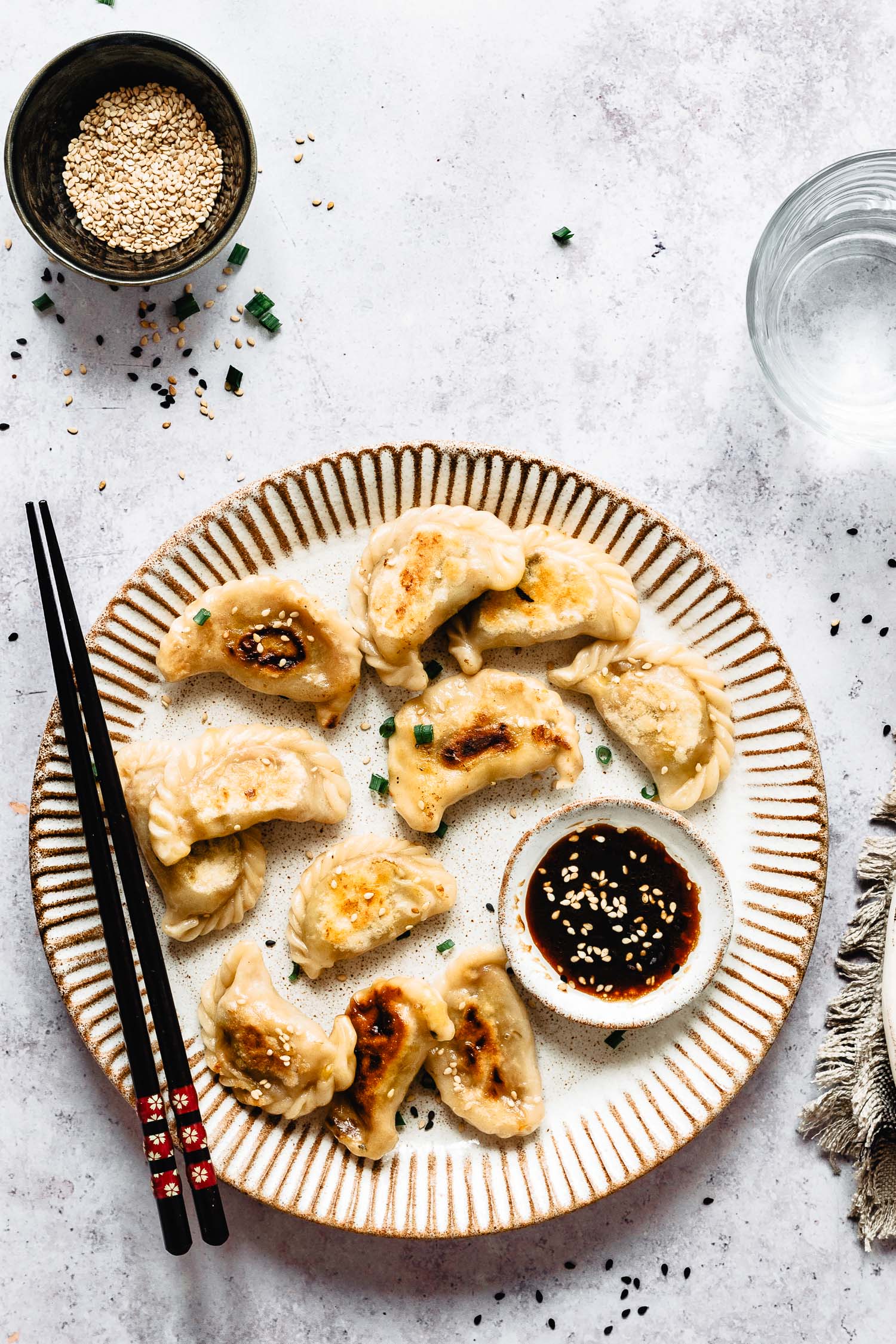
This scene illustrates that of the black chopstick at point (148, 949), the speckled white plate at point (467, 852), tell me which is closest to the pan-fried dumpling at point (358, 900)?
the speckled white plate at point (467, 852)

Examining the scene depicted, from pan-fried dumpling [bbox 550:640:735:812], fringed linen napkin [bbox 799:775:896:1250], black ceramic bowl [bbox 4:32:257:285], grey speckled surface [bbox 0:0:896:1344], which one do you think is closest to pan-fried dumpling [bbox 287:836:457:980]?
pan-fried dumpling [bbox 550:640:735:812]

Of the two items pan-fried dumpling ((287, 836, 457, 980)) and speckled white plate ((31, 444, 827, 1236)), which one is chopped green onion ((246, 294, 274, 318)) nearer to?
speckled white plate ((31, 444, 827, 1236))

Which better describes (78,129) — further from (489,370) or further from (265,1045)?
(265,1045)

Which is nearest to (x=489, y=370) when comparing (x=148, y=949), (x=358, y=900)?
(x=358, y=900)

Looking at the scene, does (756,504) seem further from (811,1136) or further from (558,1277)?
(558,1277)

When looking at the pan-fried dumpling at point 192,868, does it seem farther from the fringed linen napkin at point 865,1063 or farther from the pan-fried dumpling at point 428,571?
the fringed linen napkin at point 865,1063
